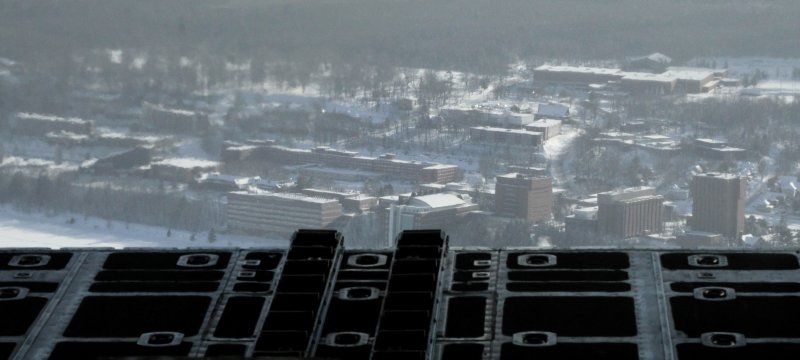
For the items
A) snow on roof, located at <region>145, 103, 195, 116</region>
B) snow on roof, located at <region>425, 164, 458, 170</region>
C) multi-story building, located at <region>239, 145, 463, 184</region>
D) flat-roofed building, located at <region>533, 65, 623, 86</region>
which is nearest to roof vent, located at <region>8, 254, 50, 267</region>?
multi-story building, located at <region>239, 145, 463, 184</region>

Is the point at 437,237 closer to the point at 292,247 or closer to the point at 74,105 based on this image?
the point at 292,247

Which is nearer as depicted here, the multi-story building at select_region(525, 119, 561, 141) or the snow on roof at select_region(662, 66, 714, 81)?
the multi-story building at select_region(525, 119, 561, 141)

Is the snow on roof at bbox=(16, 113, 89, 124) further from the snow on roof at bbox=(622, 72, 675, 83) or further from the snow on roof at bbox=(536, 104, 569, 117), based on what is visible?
the snow on roof at bbox=(622, 72, 675, 83)

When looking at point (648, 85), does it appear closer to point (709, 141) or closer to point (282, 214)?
point (709, 141)

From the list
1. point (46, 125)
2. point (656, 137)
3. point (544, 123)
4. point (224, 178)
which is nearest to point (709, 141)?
point (656, 137)

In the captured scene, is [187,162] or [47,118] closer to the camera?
[187,162]

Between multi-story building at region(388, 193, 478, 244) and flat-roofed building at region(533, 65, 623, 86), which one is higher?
multi-story building at region(388, 193, 478, 244)

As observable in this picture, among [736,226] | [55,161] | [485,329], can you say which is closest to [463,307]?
[485,329]

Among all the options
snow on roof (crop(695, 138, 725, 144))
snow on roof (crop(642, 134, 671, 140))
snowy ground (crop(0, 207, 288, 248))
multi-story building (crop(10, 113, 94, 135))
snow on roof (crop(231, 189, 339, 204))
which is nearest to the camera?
snowy ground (crop(0, 207, 288, 248))
